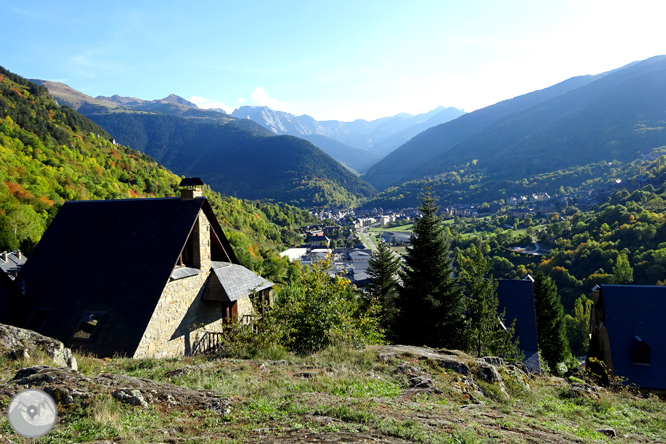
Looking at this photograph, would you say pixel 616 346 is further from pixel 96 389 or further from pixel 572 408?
pixel 96 389

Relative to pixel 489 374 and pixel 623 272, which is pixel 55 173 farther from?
pixel 623 272

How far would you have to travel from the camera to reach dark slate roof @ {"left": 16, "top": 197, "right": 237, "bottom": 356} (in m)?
10.9

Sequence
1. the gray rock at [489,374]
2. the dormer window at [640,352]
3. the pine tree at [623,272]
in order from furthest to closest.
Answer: the pine tree at [623,272] < the dormer window at [640,352] < the gray rock at [489,374]

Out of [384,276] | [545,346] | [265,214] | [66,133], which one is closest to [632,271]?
[545,346]

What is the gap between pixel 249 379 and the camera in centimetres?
719

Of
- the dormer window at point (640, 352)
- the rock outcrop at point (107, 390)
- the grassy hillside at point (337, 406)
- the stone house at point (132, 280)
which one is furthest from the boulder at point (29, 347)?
the dormer window at point (640, 352)

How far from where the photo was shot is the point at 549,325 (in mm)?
29922

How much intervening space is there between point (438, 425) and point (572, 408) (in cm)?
557

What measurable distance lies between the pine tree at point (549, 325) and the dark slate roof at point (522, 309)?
3781 mm

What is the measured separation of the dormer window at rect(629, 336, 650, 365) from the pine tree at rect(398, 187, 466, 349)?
45.7 feet

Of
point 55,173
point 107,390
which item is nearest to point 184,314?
point 107,390

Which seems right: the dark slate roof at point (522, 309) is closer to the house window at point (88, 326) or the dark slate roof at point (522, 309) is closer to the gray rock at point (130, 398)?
the house window at point (88, 326)

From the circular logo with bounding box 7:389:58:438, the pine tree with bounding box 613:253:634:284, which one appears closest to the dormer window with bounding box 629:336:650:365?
the circular logo with bounding box 7:389:58:438

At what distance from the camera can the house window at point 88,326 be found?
1066 centimetres
